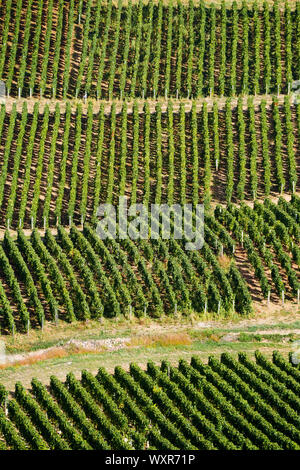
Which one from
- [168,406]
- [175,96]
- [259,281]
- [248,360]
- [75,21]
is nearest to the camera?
[168,406]

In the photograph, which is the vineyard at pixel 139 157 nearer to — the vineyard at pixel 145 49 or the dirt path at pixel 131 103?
the dirt path at pixel 131 103

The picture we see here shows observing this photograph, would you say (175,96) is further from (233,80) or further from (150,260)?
(150,260)

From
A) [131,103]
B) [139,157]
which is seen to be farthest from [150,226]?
[131,103]

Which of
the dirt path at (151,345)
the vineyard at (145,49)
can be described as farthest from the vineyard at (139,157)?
the dirt path at (151,345)

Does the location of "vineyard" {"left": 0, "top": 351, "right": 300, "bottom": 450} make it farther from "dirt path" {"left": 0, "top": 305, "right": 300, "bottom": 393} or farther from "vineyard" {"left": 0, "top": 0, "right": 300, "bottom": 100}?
"vineyard" {"left": 0, "top": 0, "right": 300, "bottom": 100}

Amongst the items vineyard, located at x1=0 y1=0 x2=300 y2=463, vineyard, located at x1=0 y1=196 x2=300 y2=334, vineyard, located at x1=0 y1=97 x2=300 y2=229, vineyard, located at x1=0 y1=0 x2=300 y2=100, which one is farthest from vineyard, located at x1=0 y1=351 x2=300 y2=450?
vineyard, located at x1=0 y1=0 x2=300 y2=100

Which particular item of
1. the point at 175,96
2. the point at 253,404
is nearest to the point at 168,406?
the point at 253,404
